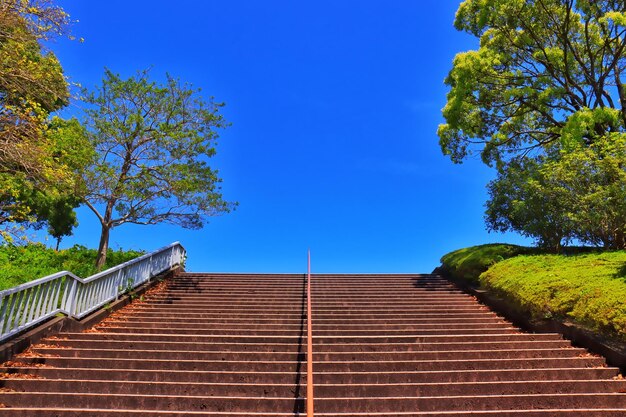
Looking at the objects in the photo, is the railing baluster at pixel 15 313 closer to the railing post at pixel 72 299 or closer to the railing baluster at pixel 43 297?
the railing baluster at pixel 43 297

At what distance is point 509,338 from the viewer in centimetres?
662

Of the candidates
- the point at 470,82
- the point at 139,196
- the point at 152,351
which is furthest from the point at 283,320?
the point at 470,82

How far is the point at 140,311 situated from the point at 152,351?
2987mm

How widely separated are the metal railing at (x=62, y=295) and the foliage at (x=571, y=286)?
8.15m

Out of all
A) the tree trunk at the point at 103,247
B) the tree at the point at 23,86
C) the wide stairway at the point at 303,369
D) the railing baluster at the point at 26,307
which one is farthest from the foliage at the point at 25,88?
the tree trunk at the point at 103,247

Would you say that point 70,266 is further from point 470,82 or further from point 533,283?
point 470,82

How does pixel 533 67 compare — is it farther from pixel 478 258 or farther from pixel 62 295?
pixel 62 295

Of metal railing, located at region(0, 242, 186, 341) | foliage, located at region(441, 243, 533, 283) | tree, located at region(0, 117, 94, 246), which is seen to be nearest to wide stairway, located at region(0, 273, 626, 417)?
metal railing, located at region(0, 242, 186, 341)

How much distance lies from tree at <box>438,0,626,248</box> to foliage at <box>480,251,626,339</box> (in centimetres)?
150

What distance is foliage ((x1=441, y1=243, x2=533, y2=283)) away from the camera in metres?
10.8

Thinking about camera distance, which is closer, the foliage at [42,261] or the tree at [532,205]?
the foliage at [42,261]

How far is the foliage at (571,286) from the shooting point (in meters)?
5.93

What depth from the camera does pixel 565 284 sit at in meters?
7.24

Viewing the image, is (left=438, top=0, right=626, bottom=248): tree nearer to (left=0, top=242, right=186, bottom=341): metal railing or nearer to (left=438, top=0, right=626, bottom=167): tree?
(left=438, top=0, right=626, bottom=167): tree
